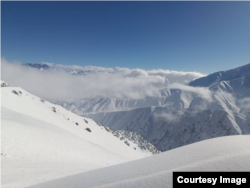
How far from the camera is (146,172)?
6070 millimetres

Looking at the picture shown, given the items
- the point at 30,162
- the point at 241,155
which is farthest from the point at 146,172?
the point at 30,162

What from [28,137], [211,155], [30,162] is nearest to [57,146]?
[28,137]

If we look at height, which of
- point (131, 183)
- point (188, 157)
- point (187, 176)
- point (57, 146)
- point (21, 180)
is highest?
point (57, 146)

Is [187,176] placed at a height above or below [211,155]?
below

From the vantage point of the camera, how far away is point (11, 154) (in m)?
18.2

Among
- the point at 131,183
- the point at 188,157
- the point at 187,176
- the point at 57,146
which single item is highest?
the point at 57,146

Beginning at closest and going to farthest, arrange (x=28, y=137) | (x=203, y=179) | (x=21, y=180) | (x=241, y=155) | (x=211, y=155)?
(x=203, y=179) → (x=241, y=155) → (x=211, y=155) → (x=21, y=180) → (x=28, y=137)

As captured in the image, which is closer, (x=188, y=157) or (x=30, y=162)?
(x=188, y=157)

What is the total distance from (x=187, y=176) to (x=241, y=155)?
245cm

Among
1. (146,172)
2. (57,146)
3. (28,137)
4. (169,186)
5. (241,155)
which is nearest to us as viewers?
(169,186)

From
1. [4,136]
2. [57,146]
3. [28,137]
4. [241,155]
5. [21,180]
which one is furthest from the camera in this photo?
[57,146]

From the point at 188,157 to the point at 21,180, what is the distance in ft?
43.1

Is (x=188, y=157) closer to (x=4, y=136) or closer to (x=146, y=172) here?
(x=146, y=172)

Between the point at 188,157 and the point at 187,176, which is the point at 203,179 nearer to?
the point at 187,176
